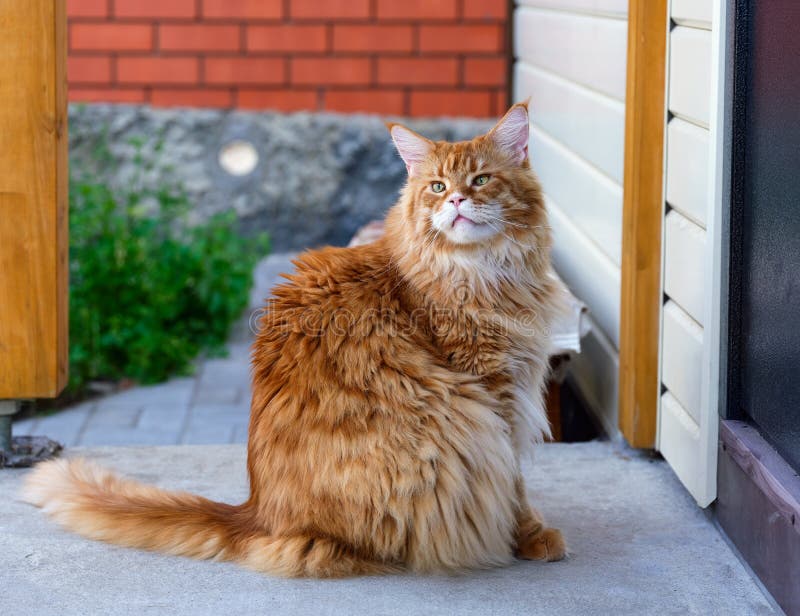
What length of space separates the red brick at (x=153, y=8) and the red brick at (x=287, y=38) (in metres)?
0.36

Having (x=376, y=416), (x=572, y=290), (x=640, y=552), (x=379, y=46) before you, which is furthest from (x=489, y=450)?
(x=379, y=46)

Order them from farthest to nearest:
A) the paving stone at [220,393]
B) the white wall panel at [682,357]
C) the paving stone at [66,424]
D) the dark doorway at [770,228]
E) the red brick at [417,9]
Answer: the red brick at [417,9]
the paving stone at [220,393]
the paving stone at [66,424]
the white wall panel at [682,357]
the dark doorway at [770,228]

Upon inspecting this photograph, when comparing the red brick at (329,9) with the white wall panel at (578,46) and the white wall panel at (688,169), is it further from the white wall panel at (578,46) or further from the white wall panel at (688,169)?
the white wall panel at (688,169)

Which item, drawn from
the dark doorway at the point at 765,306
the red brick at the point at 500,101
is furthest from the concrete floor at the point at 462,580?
the red brick at the point at 500,101

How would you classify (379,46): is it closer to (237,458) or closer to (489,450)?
(237,458)

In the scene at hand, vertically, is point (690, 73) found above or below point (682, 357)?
above

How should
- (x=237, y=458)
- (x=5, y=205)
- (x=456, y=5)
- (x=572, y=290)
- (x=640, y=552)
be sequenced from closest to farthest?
(x=640, y=552)
(x=5, y=205)
(x=237, y=458)
(x=572, y=290)
(x=456, y=5)

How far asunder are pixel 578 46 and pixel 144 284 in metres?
2.59

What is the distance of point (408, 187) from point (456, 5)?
3557mm

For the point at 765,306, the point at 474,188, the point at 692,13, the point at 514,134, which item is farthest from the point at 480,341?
the point at 692,13

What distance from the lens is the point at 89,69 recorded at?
6.29m

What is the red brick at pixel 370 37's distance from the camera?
20.3 ft

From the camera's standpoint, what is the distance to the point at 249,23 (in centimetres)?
618

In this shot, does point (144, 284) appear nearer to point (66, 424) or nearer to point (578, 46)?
point (66, 424)
